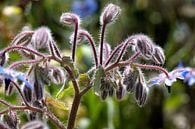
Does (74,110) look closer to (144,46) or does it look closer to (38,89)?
(38,89)

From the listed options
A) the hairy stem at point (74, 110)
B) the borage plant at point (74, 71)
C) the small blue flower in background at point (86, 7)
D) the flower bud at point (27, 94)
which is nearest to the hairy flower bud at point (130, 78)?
the borage plant at point (74, 71)

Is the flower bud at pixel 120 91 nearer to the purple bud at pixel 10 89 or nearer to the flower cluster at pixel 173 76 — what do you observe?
the flower cluster at pixel 173 76

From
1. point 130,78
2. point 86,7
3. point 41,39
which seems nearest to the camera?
point 41,39

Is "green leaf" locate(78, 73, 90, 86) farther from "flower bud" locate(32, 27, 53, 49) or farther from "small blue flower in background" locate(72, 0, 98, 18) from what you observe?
"small blue flower in background" locate(72, 0, 98, 18)

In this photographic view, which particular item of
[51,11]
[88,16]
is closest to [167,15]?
[88,16]

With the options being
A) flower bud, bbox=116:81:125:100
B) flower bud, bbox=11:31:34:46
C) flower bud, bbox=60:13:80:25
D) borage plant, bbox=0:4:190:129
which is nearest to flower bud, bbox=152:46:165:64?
borage plant, bbox=0:4:190:129

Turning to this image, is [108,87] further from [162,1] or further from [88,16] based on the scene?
[162,1]

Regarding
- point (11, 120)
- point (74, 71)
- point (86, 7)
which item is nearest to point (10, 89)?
point (11, 120)
